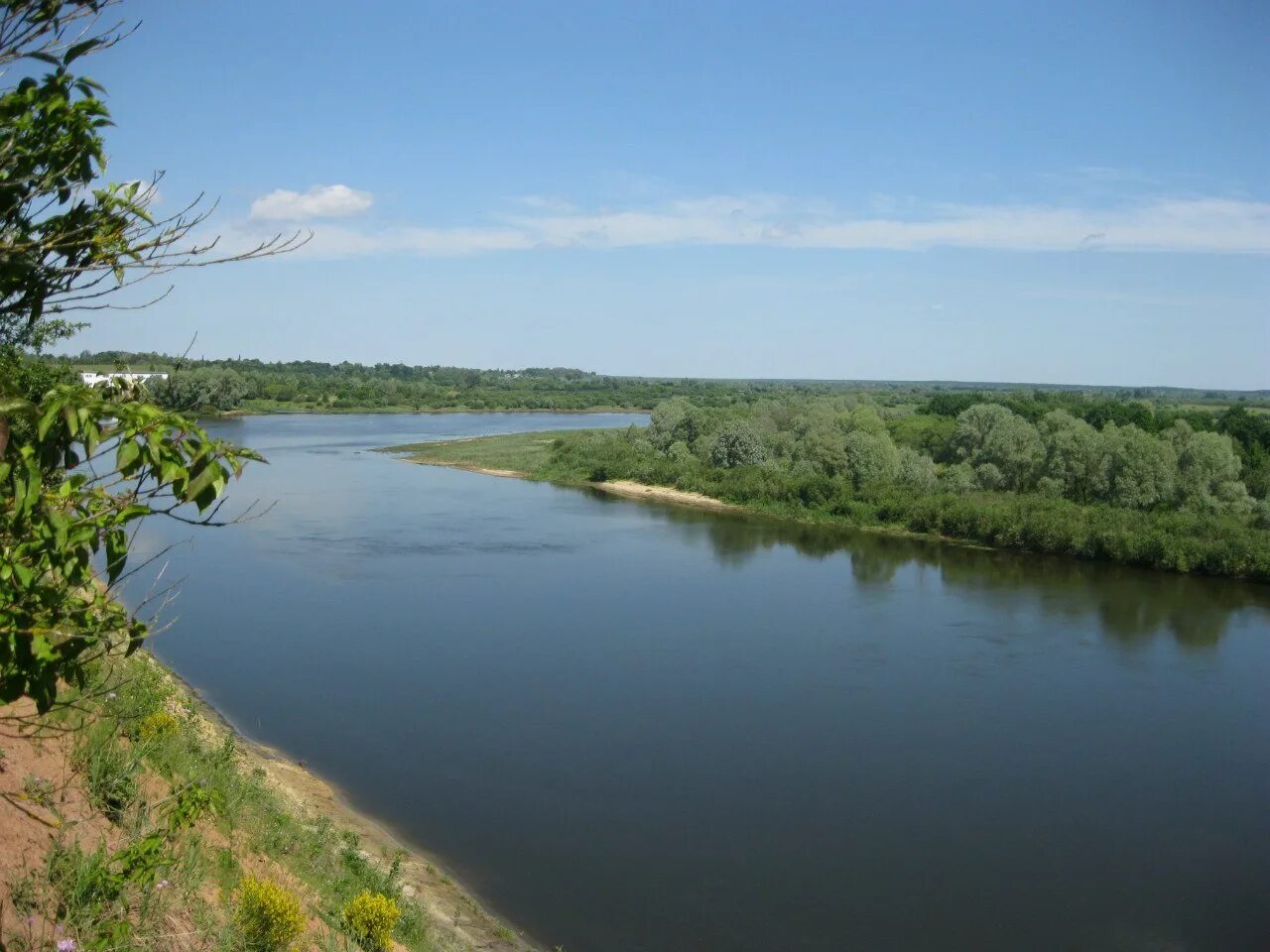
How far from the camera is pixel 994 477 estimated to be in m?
25.9

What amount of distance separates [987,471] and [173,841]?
24517 millimetres

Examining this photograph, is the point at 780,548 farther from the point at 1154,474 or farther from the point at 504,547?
the point at 1154,474

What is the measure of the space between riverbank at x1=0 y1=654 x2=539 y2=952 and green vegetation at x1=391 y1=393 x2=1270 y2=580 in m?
17.6

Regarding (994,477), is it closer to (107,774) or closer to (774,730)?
(774,730)

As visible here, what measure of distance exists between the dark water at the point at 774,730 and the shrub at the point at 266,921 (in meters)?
3.56

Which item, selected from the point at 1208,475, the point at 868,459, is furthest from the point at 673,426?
the point at 1208,475

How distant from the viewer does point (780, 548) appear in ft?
72.3

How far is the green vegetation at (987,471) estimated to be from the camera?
21188 mm

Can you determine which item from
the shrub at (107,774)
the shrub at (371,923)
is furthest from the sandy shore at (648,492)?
the shrub at (107,774)

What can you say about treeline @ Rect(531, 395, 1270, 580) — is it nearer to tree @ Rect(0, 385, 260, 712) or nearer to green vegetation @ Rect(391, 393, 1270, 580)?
green vegetation @ Rect(391, 393, 1270, 580)

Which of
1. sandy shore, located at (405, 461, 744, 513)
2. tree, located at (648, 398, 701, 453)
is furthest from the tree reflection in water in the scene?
tree, located at (648, 398, 701, 453)

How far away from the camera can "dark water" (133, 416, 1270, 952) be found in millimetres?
7766

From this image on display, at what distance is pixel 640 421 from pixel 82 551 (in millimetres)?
59216

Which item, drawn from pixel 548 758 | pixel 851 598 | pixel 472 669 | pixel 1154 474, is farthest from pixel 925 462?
pixel 548 758
